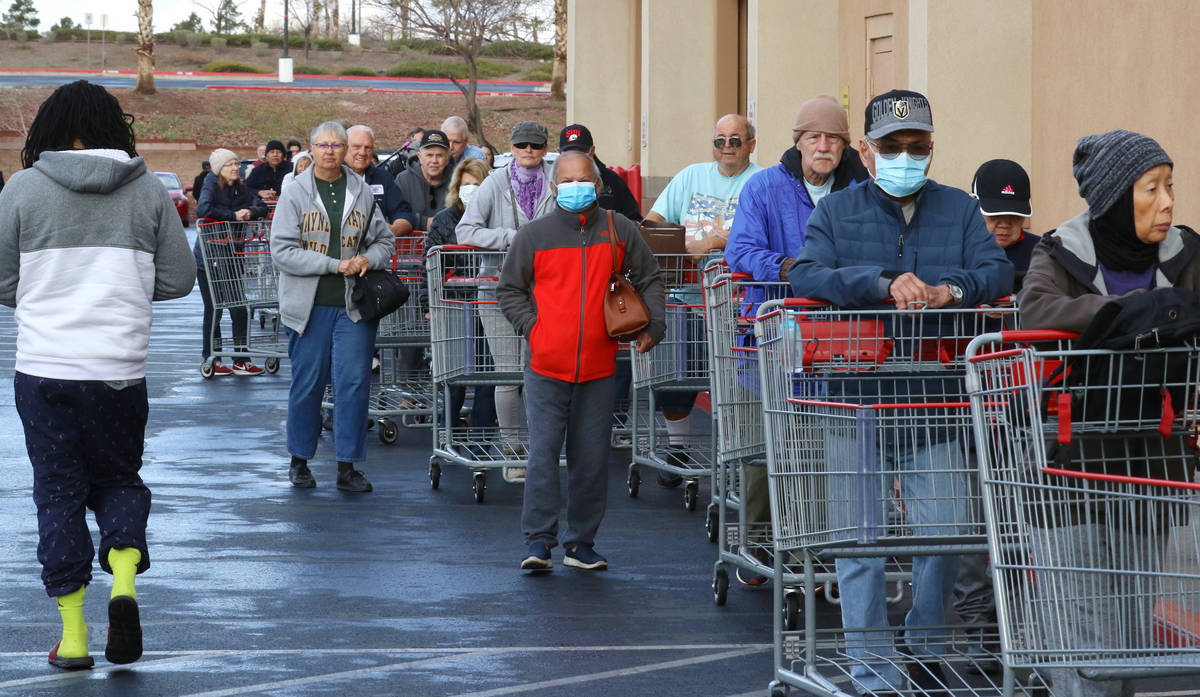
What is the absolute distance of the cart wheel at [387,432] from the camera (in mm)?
12164

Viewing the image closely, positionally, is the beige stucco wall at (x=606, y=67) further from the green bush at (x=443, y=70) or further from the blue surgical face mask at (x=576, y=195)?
the green bush at (x=443, y=70)

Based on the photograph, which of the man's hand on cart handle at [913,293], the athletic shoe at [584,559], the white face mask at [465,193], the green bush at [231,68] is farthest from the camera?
the green bush at [231,68]

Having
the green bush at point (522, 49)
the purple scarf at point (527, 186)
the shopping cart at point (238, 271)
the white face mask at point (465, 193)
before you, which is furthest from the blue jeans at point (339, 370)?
the green bush at point (522, 49)

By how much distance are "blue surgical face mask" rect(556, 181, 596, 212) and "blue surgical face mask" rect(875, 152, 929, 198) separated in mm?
2266

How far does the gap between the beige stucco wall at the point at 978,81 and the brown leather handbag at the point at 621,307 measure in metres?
3.60

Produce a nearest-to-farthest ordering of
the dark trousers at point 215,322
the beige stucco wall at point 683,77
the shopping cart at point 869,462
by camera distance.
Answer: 1. the shopping cart at point 869,462
2. the dark trousers at point 215,322
3. the beige stucco wall at point 683,77

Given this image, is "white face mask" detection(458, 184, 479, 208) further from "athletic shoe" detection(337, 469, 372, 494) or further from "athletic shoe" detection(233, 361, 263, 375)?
"athletic shoe" detection(233, 361, 263, 375)

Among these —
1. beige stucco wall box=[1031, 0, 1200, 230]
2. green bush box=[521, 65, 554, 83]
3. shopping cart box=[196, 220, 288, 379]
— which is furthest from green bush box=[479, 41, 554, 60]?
beige stucco wall box=[1031, 0, 1200, 230]

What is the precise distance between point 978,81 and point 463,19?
54453 millimetres

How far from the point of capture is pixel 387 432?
12164 millimetres

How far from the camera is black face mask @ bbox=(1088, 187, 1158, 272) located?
4812 millimetres

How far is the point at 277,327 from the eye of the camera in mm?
17656

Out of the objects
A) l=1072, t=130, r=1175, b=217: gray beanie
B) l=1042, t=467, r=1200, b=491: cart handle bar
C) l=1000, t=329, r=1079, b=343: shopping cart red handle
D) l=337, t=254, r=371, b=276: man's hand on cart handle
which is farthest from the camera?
l=337, t=254, r=371, b=276: man's hand on cart handle

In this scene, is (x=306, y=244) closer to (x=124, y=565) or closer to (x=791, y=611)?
(x=124, y=565)
